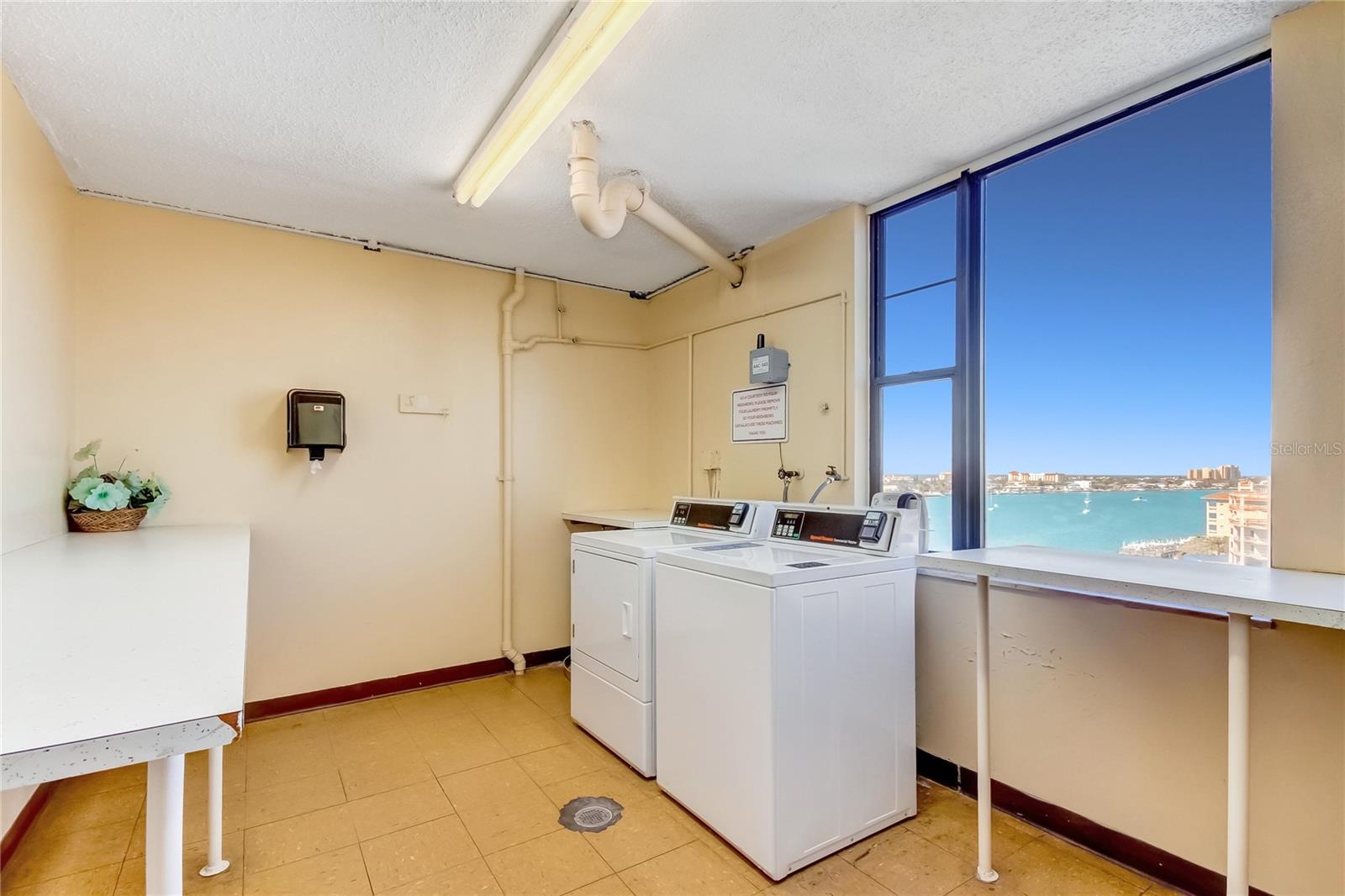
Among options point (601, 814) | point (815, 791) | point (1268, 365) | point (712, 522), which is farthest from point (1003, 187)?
point (601, 814)

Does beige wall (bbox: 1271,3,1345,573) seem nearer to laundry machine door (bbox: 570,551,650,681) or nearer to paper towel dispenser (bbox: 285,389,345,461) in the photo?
laundry machine door (bbox: 570,551,650,681)

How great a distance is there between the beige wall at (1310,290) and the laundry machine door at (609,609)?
6.70 feet

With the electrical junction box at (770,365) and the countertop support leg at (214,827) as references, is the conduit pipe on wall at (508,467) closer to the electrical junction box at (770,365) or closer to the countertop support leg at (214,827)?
the electrical junction box at (770,365)

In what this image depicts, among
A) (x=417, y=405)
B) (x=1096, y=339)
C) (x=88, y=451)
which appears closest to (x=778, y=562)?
(x=1096, y=339)

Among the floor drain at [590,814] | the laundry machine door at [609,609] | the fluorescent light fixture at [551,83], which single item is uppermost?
the fluorescent light fixture at [551,83]

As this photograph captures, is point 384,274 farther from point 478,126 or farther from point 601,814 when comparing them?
point 601,814

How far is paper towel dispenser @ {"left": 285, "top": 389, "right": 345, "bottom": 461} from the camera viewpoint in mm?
3098

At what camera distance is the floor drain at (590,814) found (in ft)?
7.19

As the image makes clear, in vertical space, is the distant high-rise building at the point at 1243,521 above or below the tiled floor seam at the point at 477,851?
above

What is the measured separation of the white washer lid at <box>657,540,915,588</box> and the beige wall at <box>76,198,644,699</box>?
5.85ft

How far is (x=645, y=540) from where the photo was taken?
2.83 metres

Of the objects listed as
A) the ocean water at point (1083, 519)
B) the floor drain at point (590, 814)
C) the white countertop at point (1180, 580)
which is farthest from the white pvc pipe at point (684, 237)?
the floor drain at point (590, 814)

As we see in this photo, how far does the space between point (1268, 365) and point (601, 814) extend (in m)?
2.61

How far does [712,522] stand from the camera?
10.2 feet
